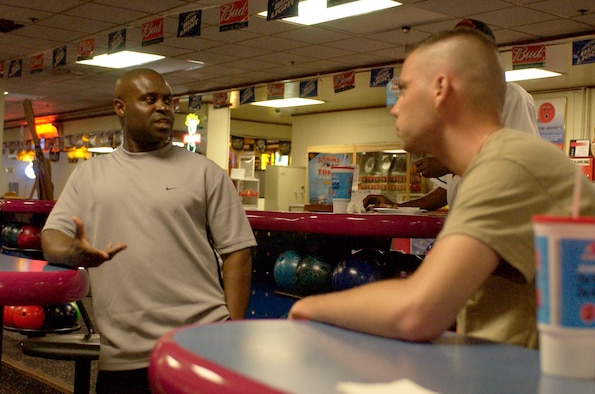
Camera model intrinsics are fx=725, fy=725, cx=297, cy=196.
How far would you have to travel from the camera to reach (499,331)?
1.22m

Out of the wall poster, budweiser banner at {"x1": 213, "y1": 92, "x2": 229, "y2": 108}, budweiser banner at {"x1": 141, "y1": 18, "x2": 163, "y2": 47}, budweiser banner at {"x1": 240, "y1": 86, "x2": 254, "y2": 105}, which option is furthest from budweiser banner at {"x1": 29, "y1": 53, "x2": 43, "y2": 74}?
the wall poster

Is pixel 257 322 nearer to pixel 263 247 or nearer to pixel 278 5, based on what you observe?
pixel 263 247

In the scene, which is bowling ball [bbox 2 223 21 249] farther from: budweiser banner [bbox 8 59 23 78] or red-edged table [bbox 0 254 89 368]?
budweiser banner [bbox 8 59 23 78]

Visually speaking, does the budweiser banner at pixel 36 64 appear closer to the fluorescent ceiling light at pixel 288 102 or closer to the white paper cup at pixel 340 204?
the fluorescent ceiling light at pixel 288 102

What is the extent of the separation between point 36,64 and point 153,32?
3328 mm

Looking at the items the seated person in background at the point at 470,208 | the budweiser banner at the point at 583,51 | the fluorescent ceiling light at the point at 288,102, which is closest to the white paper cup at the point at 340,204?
the seated person in background at the point at 470,208

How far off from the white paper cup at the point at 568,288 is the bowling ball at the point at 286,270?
101 inches

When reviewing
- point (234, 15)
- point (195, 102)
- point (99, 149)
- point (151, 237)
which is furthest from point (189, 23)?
point (99, 149)

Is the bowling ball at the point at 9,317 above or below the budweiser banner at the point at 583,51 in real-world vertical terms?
below

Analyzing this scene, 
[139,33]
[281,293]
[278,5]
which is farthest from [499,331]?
[139,33]

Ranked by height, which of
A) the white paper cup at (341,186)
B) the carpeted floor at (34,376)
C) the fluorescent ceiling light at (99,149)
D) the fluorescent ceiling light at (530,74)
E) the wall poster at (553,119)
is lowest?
the carpeted floor at (34,376)

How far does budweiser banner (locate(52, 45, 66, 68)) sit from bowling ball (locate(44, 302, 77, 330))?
5734 mm

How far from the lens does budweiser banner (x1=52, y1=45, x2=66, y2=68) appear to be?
962 cm

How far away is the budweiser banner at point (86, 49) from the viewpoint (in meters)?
9.01
